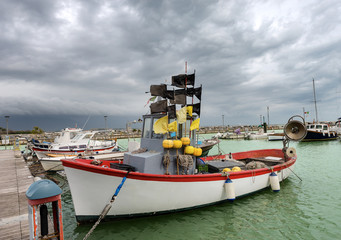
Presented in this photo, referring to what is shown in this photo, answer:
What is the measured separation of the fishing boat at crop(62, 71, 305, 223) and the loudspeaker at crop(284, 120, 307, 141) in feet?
7.44

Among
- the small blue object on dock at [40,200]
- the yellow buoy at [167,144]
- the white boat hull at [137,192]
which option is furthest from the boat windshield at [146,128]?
the small blue object on dock at [40,200]

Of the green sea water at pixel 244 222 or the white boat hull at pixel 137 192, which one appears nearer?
the white boat hull at pixel 137 192

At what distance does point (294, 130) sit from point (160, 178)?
8.26m

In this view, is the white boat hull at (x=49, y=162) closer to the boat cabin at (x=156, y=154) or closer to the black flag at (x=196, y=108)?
the boat cabin at (x=156, y=154)

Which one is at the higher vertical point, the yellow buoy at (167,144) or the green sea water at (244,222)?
the yellow buoy at (167,144)

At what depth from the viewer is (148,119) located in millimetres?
7992

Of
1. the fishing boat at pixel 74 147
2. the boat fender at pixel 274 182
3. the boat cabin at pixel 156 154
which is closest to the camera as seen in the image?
the boat cabin at pixel 156 154

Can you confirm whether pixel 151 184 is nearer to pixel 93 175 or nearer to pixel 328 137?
pixel 93 175

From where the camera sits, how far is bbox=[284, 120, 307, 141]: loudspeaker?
10078 mm

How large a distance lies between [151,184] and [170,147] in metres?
1.44

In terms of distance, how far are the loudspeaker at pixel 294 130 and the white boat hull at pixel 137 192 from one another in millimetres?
5430

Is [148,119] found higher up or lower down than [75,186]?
higher up

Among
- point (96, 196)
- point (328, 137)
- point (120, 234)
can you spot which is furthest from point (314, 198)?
point (328, 137)

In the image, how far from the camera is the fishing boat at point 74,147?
734 inches
